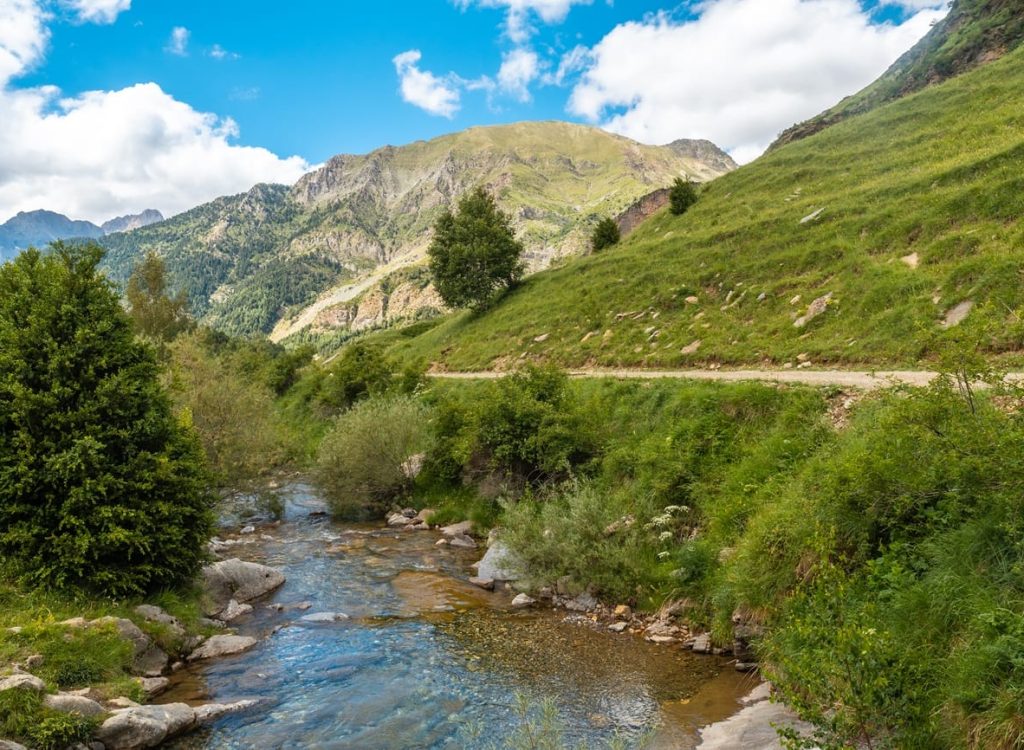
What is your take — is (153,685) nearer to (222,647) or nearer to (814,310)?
(222,647)

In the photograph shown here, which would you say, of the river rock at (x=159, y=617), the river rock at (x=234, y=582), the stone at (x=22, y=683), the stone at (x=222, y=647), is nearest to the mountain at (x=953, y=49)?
the river rock at (x=234, y=582)

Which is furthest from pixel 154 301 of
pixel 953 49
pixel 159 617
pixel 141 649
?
pixel 953 49

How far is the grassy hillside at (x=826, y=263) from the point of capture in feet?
75.8

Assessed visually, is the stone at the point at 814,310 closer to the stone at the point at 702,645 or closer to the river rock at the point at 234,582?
the stone at the point at 702,645

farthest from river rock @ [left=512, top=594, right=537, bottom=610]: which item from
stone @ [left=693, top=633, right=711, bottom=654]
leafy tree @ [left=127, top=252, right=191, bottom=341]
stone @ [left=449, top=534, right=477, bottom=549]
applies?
leafy tree @ [left=127, top=252, right=191, bottom=341]

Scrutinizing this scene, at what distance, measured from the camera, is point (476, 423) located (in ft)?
91.1

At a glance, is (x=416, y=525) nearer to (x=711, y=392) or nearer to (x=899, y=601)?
(x=711, y=392)

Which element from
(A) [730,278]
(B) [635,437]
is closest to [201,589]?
(B) [635,437]

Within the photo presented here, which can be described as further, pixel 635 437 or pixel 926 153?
pixel 926 153

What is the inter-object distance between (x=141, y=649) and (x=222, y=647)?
2.13 m

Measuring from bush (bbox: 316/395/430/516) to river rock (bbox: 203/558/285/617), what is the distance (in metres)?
9.50

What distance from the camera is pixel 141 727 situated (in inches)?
437

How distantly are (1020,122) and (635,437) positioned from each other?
35.8 meters

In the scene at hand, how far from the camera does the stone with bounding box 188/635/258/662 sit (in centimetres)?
1545
